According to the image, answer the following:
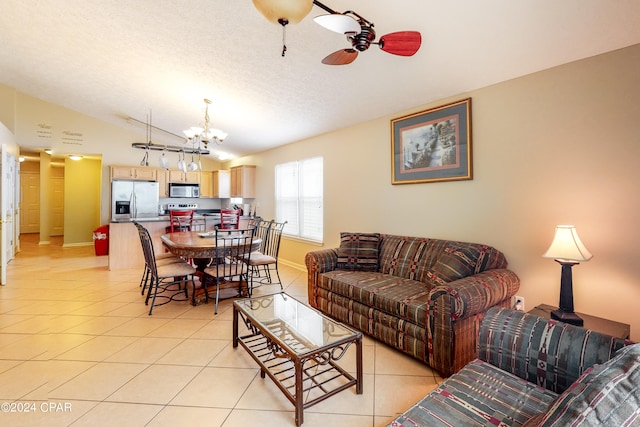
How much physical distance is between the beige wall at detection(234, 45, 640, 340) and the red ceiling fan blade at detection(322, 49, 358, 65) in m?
1.61

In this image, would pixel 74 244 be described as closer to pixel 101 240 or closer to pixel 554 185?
pixel 101 240

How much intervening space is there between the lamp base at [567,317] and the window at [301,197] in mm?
3266

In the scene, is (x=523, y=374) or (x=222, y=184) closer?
(x=523, y=374)

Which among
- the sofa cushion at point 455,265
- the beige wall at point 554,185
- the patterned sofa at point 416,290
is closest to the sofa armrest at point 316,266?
the patterned sofa at point 416,290

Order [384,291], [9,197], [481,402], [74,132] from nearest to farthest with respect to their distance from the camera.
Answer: [481,402], [384,291], [9,197], [74,132]

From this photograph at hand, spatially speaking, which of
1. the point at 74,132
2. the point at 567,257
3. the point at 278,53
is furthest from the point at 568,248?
the point at 74,132

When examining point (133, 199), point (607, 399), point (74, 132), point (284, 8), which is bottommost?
point (607, 399)

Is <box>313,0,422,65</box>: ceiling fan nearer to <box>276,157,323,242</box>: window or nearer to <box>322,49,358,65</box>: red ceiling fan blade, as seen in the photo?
<box>322,49,358,65</box>: red ceiling fan blade

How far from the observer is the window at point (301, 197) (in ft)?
16.1

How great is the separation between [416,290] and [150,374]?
7.24 ft

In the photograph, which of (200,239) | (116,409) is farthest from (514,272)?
(200,239)

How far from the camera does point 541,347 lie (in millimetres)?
1339

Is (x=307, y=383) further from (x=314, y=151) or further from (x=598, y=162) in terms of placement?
(x=314, y=151)

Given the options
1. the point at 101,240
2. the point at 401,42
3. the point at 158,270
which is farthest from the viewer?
the point at 101,240
